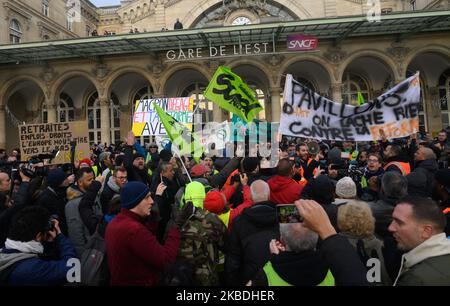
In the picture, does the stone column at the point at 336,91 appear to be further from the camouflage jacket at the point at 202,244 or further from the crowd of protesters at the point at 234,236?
the camouflage jacket at the point at 202,244

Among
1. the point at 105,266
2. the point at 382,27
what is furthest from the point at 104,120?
the point at 105,266

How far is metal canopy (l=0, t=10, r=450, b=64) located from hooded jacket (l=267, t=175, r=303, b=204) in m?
15.4

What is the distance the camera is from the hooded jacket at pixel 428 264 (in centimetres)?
202

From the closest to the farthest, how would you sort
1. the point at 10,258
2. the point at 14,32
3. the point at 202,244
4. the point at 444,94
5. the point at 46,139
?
the point at 10,258 → the point at 202,244 → the point at 46,139 → the point at 444,94 → the point at 14,32

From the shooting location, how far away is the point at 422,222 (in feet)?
7.81

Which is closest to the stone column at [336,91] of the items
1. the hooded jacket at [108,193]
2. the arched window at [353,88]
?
the arched window at [353,88]

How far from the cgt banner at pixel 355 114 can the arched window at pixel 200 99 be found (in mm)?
17294

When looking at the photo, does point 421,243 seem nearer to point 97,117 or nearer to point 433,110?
point 433,110

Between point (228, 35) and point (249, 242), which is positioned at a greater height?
point (228, 35)

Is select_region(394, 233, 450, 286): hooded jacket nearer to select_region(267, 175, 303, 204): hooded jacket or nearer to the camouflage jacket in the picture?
the camouflage jacket

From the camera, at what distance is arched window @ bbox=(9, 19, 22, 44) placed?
26.3m

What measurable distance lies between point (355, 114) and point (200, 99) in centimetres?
1798

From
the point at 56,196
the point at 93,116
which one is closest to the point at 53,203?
the point at 56,196

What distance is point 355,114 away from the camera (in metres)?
6.71
